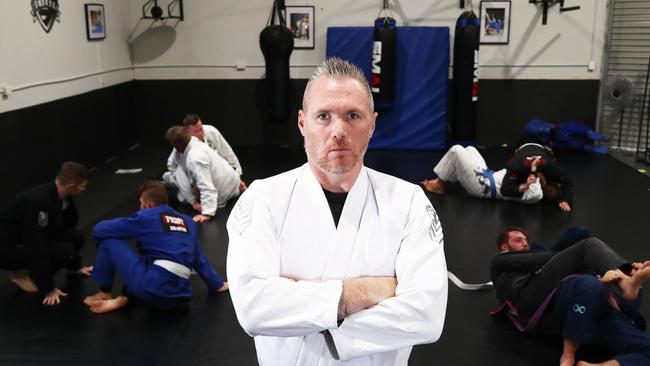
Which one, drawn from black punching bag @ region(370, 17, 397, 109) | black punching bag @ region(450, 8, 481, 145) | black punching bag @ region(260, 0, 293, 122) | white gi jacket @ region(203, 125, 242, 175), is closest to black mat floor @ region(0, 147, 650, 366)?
white gi jacket @ region(203, 125, 242, 175)

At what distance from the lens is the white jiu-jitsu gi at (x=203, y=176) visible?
5.49m

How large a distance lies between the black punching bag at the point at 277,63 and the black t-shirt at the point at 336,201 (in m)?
6.70

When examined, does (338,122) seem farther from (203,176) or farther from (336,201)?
(203,176)

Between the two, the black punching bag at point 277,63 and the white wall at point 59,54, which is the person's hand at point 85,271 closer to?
the white wall at point 59,54

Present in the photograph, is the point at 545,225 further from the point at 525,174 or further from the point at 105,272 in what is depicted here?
the point at 105,272

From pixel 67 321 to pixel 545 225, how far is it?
13.0 feet

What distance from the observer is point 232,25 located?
902 centimetres

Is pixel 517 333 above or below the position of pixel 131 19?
below

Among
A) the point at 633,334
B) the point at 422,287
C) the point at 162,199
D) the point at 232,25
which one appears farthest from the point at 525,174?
the point at 232,25

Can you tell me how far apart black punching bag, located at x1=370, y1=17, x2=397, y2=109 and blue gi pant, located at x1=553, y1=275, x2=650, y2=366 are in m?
5.54

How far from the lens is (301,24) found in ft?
29.3

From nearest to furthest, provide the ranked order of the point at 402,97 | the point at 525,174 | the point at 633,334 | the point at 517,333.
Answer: the point at 633,334, the point at 517,333, the point at 525,174, the point at 402,97

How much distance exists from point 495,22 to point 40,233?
730 centimetres

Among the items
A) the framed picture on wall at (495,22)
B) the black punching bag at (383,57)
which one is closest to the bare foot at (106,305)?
the black punching bag at (383,57)
